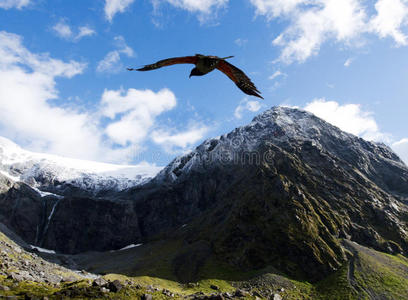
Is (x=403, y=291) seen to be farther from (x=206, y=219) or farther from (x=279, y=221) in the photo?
(x=206, y=219)

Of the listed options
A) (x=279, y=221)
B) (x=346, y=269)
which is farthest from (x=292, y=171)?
(x=346, y=269)

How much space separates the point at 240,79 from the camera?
31.8 feet

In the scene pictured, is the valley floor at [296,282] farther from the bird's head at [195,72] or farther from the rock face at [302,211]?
the bird's head at [195,72]

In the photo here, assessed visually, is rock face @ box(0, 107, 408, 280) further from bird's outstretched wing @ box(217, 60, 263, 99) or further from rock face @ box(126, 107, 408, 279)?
bird's outstretched wing @ box(217, 60, 263, 99)

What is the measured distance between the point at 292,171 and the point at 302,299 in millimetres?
77430

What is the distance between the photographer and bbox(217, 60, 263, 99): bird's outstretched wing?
9477 mm

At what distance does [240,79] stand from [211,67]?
3.09 feet

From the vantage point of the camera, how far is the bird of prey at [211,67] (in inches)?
370

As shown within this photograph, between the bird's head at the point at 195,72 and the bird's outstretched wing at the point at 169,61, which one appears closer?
the bird's outstretched wing at the point at 169,61

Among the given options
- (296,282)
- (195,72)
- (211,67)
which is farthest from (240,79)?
(296,282)

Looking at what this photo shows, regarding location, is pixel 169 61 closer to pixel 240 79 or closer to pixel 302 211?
pixel 240 79

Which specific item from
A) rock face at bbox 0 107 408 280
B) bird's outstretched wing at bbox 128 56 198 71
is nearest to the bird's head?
bird's outstretched wing at bbox 128 56 198 71

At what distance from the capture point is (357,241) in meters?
132

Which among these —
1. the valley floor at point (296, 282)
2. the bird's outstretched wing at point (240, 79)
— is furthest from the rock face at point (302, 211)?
the bird's outstretched wing at point (240, 79)
